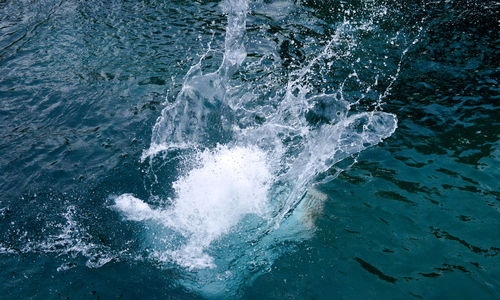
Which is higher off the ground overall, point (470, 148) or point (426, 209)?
point (470, 148)

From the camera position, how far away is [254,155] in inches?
271

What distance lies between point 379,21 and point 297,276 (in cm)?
805

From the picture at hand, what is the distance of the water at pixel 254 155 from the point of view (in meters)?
5.03

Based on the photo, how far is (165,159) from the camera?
6793mm

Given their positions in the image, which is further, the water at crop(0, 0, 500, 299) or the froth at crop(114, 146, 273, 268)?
the froth at crop(114, 146, 273, 268)

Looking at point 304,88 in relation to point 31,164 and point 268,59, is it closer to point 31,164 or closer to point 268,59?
point 268,59

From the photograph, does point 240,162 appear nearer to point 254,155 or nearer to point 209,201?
point 254,155

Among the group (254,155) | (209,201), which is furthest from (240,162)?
(209,201)

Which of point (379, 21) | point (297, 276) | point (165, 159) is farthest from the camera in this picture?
point (379, 21)

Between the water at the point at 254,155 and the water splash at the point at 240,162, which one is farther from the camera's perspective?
the water splash at the point at 240,162

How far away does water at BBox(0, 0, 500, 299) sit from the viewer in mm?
5027

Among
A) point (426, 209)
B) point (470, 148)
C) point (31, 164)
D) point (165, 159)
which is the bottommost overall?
point (31, 164)

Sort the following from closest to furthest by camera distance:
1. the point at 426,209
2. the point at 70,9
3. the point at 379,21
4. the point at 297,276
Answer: the point at 297,276 < the point at 426,209 < the point at 379,21 < the point at 70,9

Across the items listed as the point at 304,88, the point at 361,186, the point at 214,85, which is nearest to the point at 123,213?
the point at 214,85
